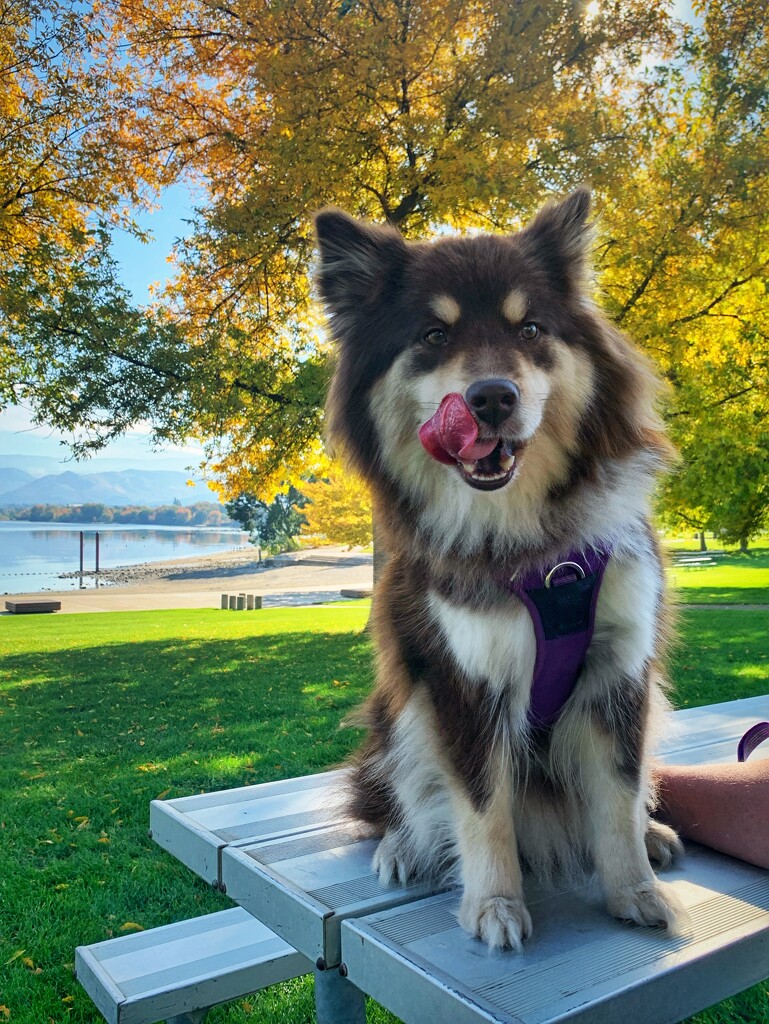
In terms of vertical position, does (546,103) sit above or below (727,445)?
above

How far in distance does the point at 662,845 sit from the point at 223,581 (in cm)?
5728

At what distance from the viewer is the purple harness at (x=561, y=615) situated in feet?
6.48

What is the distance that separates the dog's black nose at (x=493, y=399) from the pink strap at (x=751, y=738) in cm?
156

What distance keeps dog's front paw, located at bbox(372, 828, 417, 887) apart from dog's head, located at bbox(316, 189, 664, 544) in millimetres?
965

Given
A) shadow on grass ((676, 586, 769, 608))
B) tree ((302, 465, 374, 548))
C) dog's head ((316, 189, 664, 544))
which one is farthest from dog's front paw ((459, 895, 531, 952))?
tree ((302, 465, 374, 548))

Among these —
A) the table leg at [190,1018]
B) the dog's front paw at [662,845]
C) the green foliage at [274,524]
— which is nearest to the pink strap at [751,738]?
the dog's front paw at [662,845]

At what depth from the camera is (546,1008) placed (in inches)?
59.8

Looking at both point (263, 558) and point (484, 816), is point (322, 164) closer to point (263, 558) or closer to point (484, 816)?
point (484, 816)

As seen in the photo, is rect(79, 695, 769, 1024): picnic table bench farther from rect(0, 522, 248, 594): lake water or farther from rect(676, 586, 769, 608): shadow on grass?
rect(0, 522, 248, 594): lake water

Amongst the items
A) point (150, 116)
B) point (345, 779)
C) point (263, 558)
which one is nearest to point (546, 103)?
point (150, 116)

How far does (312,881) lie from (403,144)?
10.8 meters

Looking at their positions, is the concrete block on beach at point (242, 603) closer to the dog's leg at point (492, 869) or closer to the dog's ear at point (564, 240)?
the dog's ear at point (564, 240)

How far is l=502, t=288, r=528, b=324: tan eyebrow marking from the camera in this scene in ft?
7.11

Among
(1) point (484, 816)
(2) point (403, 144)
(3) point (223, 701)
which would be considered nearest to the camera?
(1) point (484, 816)
